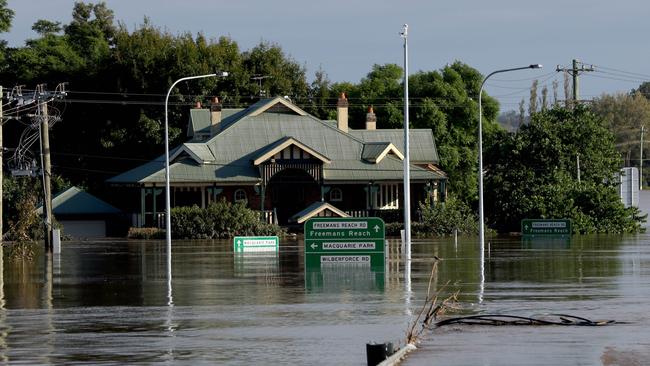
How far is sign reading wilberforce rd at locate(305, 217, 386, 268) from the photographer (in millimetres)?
35688

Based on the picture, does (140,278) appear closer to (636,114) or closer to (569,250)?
(569,250)

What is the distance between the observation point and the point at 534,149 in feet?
247

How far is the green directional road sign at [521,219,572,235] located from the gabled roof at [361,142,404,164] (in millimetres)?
10755

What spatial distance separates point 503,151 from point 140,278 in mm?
43517

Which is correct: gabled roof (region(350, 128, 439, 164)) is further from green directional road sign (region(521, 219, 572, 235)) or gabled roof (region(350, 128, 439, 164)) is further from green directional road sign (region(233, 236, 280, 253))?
green directional road sign (region(233, 236, 280, 253))

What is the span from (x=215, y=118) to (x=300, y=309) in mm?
54690

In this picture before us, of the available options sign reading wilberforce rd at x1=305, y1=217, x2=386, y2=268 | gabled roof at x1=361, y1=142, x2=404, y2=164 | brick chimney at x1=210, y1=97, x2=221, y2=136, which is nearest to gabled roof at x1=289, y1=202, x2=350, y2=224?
gabled roof at x1=361, y1=142, x2=404, y2=164

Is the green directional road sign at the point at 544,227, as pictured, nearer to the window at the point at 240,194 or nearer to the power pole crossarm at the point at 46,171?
the window at the point at 240,194

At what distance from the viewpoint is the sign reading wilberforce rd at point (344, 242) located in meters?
35.7

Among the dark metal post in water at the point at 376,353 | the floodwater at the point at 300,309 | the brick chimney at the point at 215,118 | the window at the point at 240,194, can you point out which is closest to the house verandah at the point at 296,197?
the window at the point at 240,194

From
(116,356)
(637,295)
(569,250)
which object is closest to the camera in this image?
(116,356)

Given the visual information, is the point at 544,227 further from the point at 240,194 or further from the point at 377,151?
the point at 240,194

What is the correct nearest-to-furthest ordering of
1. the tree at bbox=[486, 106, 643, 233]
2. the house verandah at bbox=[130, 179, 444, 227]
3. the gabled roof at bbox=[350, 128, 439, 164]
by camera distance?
the tree at bbox=[486, 106, 643, 233] → the house verandah at bbox=[130, 179, 444, 227] → the gabled roof at bbox=[350, 128, 439, 164]

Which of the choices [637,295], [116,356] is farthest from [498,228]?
[116,356]
